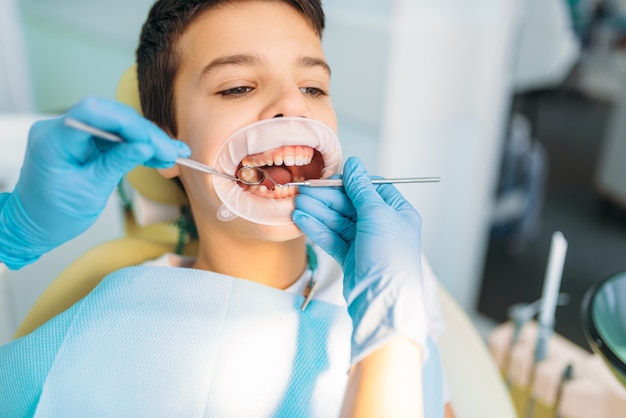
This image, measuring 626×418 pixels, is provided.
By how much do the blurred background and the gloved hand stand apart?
0.88 feet

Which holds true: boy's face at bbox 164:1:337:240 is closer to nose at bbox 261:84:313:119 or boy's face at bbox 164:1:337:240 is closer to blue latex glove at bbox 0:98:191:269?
nose at bbox 261:84:313:119

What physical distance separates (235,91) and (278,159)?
141 mm

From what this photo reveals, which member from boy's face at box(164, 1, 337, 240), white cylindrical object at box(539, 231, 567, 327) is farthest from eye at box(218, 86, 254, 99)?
white cylindrical object at box(539, 231, 567, 327)

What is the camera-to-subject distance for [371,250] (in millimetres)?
821

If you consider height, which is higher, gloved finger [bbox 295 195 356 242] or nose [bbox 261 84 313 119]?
nose [bbox 261 84 313 119]

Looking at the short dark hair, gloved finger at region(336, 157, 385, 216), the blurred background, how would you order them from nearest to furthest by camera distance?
gloved finger at region(336, 157, 385, 216) < the short dark hair < the blurred background

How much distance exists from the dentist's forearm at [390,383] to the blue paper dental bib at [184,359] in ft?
0.60

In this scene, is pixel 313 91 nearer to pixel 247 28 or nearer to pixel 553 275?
pixel 247 28

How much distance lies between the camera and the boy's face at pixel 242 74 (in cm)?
96

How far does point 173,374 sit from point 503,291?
7.12 ft

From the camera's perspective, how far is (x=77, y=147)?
0.80 metres

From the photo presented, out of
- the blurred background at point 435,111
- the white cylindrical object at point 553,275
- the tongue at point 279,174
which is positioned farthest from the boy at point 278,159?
the white cylindrical object at point 553,275

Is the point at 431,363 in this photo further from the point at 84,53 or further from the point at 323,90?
the point at 84,53

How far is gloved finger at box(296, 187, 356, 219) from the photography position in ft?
3.23
